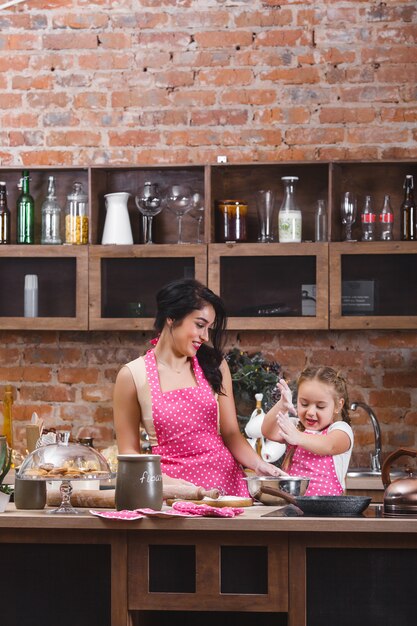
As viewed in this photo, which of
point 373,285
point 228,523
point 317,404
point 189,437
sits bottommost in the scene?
point 228,523

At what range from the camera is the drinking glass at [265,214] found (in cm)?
477

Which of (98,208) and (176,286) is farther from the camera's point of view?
(98,208)

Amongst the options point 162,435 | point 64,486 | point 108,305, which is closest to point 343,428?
point 162,435

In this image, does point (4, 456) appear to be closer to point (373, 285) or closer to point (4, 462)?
point (4, 462)

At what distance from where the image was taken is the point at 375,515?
2658 millimetres

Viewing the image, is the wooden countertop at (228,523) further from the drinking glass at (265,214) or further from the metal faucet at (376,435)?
the drinking glass at (265,214)

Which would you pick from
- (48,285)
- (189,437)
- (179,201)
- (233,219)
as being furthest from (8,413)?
(189,437)

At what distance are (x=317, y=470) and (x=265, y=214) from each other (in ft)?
4.97

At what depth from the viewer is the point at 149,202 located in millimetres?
4797

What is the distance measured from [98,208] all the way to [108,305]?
460mm

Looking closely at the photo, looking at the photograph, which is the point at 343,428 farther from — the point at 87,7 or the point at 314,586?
the point at 87,7

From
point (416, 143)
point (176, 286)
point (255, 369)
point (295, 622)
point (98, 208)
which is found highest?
point (416, 143)

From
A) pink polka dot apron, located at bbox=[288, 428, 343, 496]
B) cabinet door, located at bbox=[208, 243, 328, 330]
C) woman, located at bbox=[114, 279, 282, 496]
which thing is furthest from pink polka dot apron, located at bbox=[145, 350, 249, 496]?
cabinet door, located at bbox=[208, 243, 328, 330]

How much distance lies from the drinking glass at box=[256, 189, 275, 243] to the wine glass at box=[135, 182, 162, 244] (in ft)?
1.49
